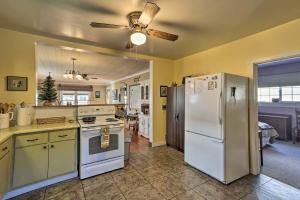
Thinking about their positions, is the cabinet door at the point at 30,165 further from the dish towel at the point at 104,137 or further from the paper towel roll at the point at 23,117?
the dish towel at the point at 104,137

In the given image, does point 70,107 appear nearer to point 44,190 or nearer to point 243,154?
point 44,190

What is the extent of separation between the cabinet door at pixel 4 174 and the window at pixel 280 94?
634cm

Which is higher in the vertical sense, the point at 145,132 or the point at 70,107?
the point at 70,107

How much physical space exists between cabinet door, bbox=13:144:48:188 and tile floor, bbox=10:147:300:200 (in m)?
0.21

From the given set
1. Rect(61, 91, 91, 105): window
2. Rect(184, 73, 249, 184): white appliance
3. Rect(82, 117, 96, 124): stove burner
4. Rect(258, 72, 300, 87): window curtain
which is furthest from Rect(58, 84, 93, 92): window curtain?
Rect(258, 72, 300, 87): window curtain

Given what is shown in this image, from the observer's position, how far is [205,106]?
2.70 m

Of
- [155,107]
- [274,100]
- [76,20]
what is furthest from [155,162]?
[274,100]

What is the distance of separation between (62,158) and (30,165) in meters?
0.41

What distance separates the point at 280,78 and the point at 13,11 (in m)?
7.28

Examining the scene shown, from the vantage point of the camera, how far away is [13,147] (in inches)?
83.0

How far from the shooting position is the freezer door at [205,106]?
2.47m

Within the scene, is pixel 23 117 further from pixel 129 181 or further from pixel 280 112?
pixel 280 112

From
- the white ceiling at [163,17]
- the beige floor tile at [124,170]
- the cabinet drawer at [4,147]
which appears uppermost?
the white ceiling at [163,17]

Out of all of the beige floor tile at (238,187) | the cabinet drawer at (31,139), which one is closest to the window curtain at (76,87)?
the cabinet drawer at (31,139)
